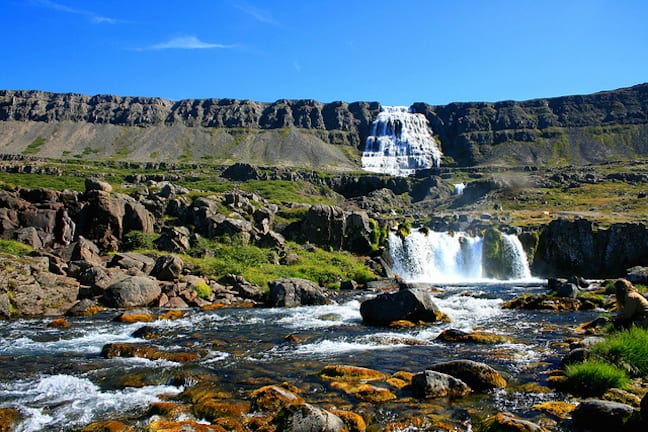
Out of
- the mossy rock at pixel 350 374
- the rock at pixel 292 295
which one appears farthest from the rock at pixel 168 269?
the mossy rock at pixel 350 374

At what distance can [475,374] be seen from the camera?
1277 cm

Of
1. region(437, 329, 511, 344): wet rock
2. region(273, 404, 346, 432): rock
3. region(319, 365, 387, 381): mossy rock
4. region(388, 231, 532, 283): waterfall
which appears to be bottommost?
region(388, 231, 532, 283): waterfall

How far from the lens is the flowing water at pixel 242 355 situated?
38.4 ft

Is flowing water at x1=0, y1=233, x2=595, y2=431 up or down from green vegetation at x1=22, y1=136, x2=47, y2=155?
down

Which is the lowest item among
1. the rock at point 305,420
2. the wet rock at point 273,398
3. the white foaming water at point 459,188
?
the wet rock at point 273,398

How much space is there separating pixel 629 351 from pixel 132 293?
28.2 metres

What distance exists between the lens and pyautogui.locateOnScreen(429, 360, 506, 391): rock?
12.6 meters

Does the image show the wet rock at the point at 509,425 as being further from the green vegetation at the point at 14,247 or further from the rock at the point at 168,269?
the green vegetation at the point at 14,247

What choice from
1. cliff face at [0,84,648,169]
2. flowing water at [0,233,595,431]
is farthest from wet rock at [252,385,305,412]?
cliff face at [0,84,648,169]

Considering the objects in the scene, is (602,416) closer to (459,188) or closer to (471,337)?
(471,337)

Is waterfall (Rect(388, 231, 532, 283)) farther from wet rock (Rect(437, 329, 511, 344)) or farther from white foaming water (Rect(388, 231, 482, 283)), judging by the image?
wet rock (Rect(437, 329, 511, 344))

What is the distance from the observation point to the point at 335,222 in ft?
197

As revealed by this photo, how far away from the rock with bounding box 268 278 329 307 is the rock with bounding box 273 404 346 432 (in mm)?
21961

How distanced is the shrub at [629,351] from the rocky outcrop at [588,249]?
5282 cm
